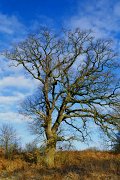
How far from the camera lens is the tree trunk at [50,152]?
2900 cm

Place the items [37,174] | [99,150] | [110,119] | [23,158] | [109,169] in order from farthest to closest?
[99,150] < [23,158] < [110,119] < [37,174] < [109,169]

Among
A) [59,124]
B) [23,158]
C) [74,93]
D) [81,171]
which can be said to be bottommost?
[81,171]

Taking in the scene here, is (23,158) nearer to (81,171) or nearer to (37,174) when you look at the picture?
(37,174)

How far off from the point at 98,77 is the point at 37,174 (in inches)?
507

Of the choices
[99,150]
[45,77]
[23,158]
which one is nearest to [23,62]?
[45,77]

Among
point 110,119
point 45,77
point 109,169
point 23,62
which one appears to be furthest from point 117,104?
point 109,169

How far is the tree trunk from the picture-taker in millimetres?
29000

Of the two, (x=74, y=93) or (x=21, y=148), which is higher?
(x=74, y=93)

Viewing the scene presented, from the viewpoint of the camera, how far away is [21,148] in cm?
3403

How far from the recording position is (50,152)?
2948 cm

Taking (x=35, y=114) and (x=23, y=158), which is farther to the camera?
(x=23, y=158)

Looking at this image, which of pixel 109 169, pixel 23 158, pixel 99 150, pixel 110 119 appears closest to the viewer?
pixel 109 169

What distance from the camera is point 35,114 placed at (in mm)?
30172

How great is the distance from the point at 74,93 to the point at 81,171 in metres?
12.1
